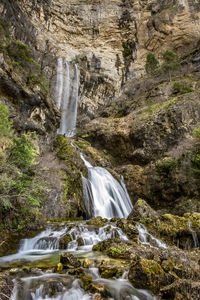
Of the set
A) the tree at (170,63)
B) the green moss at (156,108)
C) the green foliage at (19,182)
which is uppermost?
the tree at (170,63)

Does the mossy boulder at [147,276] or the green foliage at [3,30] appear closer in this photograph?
the mossy boulder at [147,276]

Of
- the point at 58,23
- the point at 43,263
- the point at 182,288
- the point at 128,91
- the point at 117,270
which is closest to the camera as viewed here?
the point at 182,288

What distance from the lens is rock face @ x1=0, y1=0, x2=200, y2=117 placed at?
4128cm

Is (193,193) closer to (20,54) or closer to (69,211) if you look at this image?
(69,211)

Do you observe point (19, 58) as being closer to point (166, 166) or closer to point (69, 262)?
point (166, 166)

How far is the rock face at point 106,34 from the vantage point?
Answer: 41281mm

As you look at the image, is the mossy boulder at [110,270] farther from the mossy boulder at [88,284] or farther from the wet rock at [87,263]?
the mossy boulder at [88,284]

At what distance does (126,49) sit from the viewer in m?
47.0

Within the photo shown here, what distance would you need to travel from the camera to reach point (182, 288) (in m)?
4.90

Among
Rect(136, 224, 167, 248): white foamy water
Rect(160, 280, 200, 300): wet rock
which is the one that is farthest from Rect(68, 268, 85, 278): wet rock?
Rect(136, 224, 167, 248): white foamy water

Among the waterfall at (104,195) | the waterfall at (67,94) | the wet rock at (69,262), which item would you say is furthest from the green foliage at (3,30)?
the wet rock at (69,262)

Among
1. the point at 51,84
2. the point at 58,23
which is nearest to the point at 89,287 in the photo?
the point at 51,84

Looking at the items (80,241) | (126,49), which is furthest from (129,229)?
(126,49)

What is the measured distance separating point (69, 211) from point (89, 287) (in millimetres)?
9452
